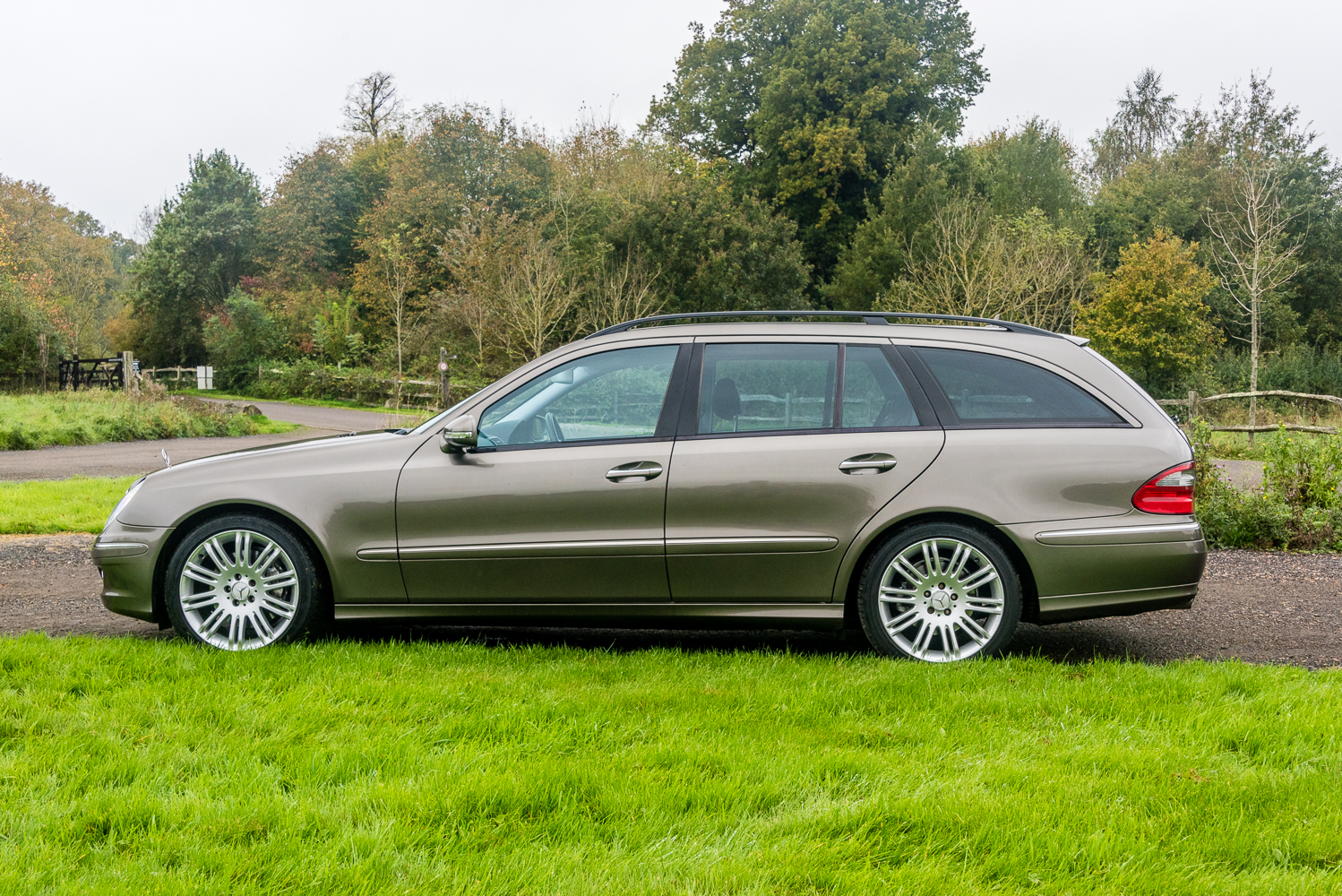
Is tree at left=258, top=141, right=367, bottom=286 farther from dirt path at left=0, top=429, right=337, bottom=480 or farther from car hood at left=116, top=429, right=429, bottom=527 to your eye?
car hood at left=116, top=429, right=429, bottom=527

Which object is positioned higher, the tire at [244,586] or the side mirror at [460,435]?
the side mirror at [460,435]

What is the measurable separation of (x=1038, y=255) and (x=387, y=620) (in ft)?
99.7

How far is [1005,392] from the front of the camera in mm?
5148

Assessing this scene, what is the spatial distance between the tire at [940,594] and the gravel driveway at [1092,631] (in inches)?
19.4

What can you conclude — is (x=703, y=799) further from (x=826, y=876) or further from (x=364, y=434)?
(x=364, y=434)

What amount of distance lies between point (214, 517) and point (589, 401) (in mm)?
1940

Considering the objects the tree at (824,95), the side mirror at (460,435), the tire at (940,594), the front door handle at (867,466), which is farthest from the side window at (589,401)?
the tree at (824,95)

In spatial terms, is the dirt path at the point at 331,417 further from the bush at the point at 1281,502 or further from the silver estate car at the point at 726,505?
the silver estate car at the point at 726,505

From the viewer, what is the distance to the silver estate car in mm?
4934

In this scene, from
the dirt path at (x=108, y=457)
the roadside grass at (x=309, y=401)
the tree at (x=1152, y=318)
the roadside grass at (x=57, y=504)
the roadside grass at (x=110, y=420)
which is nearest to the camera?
the roadside grass at (x=57, y=504)

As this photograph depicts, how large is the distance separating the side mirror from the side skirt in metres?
0.76

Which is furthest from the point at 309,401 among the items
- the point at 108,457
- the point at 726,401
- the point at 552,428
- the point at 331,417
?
the point at 726,401

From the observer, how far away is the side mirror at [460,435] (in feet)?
16.4

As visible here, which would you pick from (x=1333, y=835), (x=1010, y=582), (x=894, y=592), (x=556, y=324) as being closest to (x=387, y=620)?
(x=894, y=592)
